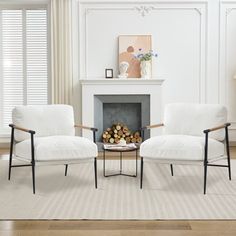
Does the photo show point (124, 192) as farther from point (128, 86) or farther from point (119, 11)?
point (119, 11)

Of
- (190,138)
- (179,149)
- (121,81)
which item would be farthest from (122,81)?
(179,149)

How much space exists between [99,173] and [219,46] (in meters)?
3.51

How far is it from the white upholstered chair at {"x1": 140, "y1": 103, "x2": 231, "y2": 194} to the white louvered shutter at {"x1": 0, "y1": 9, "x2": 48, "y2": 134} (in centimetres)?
346

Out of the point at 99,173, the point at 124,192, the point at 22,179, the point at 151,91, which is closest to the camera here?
the point at 124,192

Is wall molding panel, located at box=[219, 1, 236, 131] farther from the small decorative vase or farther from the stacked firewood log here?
the stacked firewood log

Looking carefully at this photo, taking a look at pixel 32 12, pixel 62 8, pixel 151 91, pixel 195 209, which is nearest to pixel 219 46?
pixel 151 91

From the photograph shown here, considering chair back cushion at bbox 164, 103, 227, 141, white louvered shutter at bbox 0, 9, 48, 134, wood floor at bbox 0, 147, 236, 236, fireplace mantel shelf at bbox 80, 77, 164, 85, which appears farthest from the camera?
white louvered shutter at bbox 0, 9, 48, 134

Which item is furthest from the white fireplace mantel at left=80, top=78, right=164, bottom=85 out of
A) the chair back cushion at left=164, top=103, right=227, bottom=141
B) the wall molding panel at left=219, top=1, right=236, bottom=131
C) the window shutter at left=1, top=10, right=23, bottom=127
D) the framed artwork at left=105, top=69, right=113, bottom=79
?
the chair back cushion at left=164, top=103, right=227, bottom=141

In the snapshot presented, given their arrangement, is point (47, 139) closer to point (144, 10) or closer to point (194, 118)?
point (194, 118)

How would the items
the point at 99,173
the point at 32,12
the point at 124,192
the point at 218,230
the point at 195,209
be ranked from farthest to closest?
the point at 32,12 → the point at 99,173 → the point at 124,192 → the point at 195,209 → the point at 218,230

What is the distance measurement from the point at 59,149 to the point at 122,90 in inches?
121

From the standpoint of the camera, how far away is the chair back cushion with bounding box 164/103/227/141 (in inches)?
195

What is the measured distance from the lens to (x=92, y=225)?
3.53 meters

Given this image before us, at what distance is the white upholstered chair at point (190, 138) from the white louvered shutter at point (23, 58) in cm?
346
